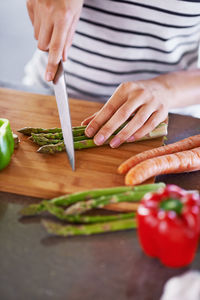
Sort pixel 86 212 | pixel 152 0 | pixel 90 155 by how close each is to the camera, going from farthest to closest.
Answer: pixel 152 0
pixel 90 155
pixel 86 212

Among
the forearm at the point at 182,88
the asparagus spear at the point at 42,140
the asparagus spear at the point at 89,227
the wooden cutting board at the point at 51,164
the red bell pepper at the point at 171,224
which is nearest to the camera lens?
the red bell pepper at the point at 171,224

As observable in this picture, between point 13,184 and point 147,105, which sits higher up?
point 147,105

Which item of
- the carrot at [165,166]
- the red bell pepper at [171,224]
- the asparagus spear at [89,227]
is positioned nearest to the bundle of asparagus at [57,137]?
the carrot at [165,166]

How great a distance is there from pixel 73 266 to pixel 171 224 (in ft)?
1.33

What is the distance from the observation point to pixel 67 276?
123 centimetres

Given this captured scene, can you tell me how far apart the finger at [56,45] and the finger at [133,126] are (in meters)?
0.45

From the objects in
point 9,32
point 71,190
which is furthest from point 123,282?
point 9,32

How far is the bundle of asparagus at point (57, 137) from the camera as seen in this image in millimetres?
1763

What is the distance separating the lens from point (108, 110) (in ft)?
6.03

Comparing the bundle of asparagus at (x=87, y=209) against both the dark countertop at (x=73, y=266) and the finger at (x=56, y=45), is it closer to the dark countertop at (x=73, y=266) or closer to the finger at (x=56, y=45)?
the dark countertop at (x=73, y=266)

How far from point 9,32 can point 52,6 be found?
177 inches

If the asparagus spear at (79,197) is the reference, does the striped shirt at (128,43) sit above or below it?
above

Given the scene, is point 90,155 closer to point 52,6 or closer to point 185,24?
point 52,6

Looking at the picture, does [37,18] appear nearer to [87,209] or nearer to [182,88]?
[182,88]
